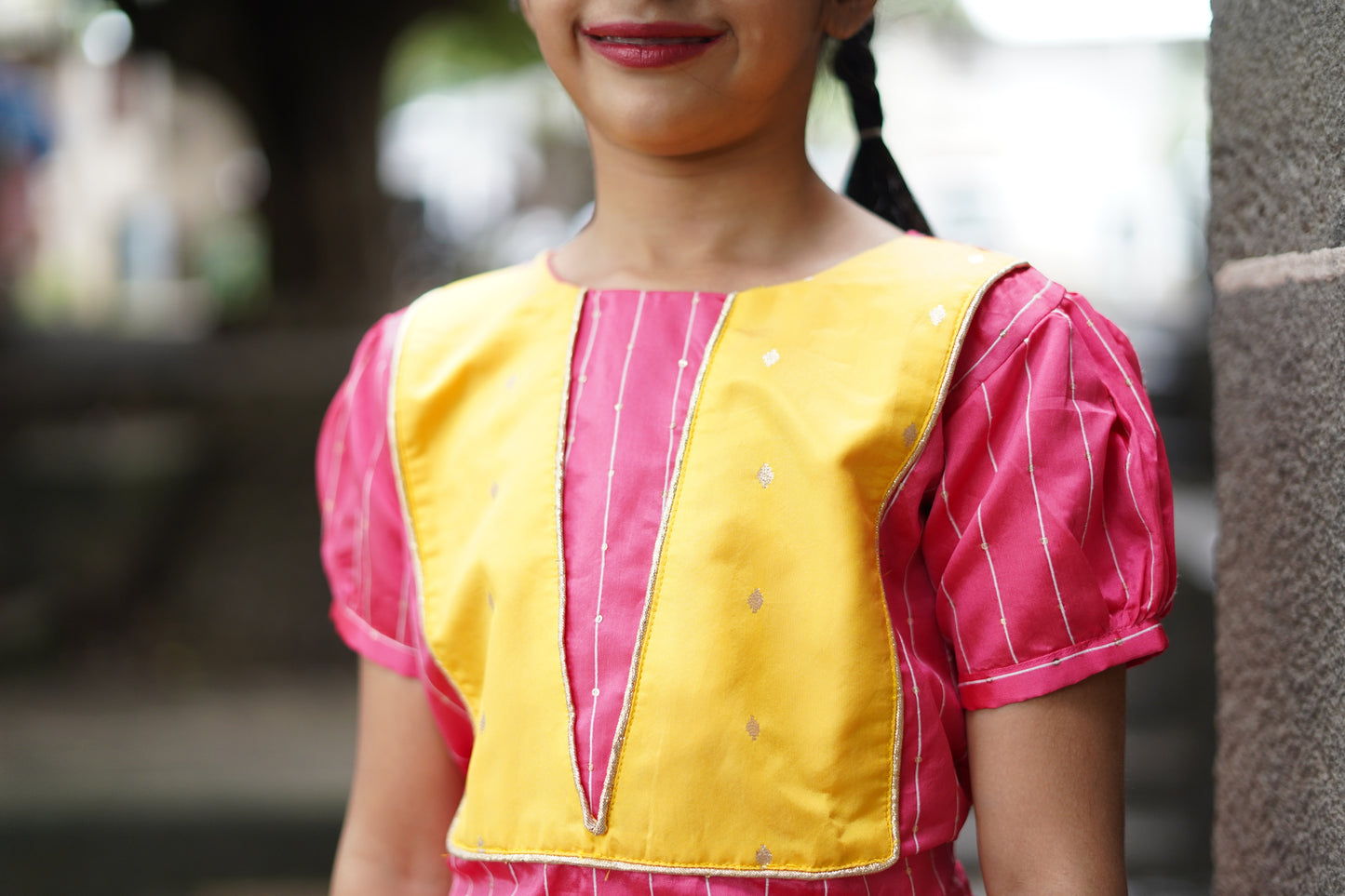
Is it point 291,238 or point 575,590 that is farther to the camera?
point 291,238

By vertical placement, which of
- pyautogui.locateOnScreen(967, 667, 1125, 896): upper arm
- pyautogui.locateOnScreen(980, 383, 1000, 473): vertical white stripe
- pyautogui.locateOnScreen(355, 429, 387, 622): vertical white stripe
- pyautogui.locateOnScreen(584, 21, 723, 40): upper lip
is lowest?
pyautogui.locateOnScreen(967, 667, 1125, 896): upper arm

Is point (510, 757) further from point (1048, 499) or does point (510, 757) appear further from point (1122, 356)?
point (1122, 356)

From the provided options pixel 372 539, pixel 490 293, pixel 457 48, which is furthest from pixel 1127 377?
pixel 457 48

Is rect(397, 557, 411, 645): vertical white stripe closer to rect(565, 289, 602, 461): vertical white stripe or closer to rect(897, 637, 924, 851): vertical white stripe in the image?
rect(565, 289, 602, 461): vertical white stripe

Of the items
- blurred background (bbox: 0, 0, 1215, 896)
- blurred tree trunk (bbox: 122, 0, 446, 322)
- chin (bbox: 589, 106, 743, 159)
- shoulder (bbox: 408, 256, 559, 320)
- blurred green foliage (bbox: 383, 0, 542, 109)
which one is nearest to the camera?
chin (bbox: 589, 106, 743, 159)

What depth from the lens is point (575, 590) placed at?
3.82ft

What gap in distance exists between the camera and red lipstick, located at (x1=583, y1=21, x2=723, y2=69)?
3.77ft

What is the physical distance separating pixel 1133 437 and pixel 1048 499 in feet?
0.32

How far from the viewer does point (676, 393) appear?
119cm

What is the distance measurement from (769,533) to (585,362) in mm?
247

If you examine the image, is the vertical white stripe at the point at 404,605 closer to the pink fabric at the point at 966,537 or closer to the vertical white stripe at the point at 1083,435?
the pink fabric at the point at 966,537

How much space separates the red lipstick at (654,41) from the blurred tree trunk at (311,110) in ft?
27.0

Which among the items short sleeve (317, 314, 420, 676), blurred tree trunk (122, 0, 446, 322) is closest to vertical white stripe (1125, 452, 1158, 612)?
short sleeve (317, 314, 420, 676)

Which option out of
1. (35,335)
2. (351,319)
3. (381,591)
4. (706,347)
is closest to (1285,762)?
(706,347)
